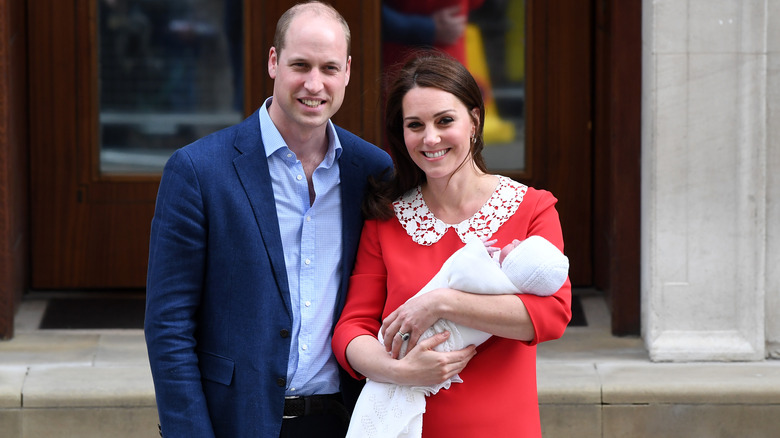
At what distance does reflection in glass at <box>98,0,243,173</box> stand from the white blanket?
3.37 m

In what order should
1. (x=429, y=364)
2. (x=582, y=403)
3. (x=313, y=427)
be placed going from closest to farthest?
(x=429, y=364) < (x=313, y=427) < (x=582, y=403)

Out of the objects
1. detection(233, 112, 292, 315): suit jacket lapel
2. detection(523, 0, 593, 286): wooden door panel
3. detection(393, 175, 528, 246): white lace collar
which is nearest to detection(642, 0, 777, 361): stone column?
detection(523, 0, 593, 286): wooden door panel

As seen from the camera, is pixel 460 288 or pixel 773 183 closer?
pixel 460 288

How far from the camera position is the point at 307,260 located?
2.98 m

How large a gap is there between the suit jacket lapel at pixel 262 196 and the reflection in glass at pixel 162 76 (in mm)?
Result: 3076

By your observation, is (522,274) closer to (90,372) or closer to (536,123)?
(90,372)

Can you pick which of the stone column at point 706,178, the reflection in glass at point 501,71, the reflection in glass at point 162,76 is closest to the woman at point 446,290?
the stone column at point 706,178

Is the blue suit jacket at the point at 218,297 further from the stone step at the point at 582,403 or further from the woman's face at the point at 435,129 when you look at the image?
the stone step at the point at 582,403

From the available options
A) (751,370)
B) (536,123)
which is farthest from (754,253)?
(536,123)

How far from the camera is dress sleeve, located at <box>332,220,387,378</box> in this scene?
2.91 m

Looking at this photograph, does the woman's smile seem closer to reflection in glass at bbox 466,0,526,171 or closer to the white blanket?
the white blanket

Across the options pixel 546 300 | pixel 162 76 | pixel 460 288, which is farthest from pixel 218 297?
pixel 162 76

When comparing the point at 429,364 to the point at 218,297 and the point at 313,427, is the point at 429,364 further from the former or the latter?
the point at 218,297

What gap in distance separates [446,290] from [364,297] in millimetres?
288
